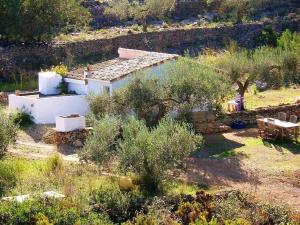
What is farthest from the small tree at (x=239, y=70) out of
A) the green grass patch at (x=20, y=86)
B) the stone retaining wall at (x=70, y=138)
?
the green grass patch at (x=20, y=86)

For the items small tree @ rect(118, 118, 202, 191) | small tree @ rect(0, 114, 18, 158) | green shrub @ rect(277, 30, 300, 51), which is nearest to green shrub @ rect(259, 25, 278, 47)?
green shrub @ rect(277, 30, 300, 51)

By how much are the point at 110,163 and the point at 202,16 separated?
3583cm

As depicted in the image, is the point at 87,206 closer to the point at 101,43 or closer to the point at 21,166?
the point at 21,166

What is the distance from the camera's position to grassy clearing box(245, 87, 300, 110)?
35.3 meters

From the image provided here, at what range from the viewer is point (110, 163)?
24.8 m

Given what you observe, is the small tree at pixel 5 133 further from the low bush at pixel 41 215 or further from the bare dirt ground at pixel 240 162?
the low bush at pixel 41 215

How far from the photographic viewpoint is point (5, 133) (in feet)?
82.6

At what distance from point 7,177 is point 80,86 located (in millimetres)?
10798

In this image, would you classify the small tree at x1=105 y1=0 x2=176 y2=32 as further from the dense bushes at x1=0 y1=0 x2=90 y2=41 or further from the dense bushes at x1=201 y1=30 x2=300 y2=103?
the dense bushes at x1=201 y1=30 x2=300 y2=103

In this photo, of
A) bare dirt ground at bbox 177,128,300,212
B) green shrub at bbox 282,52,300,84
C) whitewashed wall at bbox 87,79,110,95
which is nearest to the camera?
bare dirt ground at bbox 177,128,300,212

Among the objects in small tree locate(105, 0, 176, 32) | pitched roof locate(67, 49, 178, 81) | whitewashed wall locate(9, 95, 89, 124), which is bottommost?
whitewashed wall locate(9, 95, 89, 124)

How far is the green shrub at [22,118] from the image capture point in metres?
31.0

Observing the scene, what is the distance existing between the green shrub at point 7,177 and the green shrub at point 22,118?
7.11m

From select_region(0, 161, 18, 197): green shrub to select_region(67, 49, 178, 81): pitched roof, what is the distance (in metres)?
8.41
